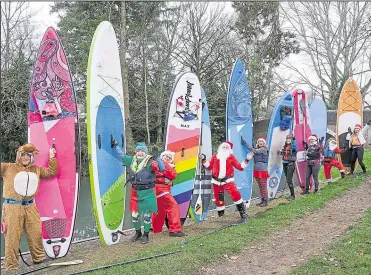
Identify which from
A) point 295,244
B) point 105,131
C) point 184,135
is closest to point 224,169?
point 184,135

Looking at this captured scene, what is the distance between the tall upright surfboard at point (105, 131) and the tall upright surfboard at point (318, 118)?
5.67 metres

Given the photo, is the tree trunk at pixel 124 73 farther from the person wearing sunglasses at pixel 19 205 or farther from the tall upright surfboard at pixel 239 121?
the person wearing sunglasses at pixel 19 205

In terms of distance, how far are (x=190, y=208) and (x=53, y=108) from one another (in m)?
2.95

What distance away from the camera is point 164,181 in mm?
5898

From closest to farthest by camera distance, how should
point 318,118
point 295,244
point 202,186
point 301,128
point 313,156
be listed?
point 295,244 < point 202,186 < point 313,156 < point 301,128 < point 318,118

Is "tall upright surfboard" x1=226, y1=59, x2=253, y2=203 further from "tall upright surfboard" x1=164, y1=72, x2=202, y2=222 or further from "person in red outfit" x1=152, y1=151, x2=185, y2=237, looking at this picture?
"person in red outfit" x1=152, y1=151, x2=185, y2=237

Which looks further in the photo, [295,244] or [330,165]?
[330,165]

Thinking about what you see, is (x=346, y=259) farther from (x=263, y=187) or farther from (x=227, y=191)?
(x=263, y=187)

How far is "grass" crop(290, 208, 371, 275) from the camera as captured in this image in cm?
402

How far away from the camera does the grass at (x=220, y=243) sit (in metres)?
4.29

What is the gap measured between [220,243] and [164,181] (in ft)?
4.17

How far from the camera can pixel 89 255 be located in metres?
5.31

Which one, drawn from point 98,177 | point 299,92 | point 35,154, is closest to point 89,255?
point 98,177

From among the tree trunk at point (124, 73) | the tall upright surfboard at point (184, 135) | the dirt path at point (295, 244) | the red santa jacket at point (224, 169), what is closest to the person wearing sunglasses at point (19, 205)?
the dirt path at point (295, 244)
